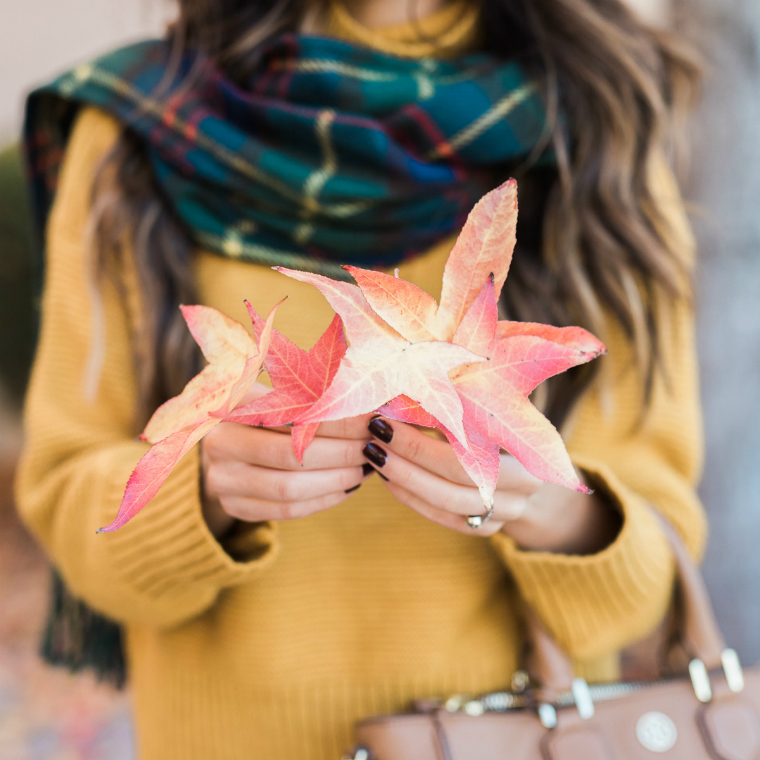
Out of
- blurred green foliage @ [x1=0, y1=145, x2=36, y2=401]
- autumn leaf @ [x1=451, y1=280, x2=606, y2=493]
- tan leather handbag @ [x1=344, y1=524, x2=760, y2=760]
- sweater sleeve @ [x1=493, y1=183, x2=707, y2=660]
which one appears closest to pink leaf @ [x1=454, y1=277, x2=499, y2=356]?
autumn leaf @ [x1=451, y1=280, x2=606, y2=493]

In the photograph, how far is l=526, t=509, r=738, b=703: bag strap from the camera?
1.90 ft

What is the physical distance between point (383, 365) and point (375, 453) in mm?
140

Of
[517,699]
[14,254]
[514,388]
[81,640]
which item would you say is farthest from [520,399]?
[14,254]

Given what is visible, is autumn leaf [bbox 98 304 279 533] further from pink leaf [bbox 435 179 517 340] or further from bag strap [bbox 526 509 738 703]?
bag strap [bbox 526 509 738 703]

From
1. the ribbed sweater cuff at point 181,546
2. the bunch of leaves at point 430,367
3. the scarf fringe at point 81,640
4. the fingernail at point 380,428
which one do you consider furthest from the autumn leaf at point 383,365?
the scarf fringe at point 81,640

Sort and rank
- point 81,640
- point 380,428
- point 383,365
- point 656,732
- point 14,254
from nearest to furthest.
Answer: point 383,365
point 380,428
point 656,732
point 81,640
point 14,254

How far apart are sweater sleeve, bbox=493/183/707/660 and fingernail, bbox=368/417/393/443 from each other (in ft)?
0.78

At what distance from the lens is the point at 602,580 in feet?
1.92

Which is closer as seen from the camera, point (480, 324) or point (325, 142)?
point (480, 324)

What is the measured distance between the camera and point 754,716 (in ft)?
1.74

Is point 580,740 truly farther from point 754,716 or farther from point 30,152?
point 30,152

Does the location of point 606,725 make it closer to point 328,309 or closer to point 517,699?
point 517,699

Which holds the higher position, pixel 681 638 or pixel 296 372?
pixel 296 372

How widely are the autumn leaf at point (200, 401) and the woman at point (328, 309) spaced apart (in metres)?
0.30
